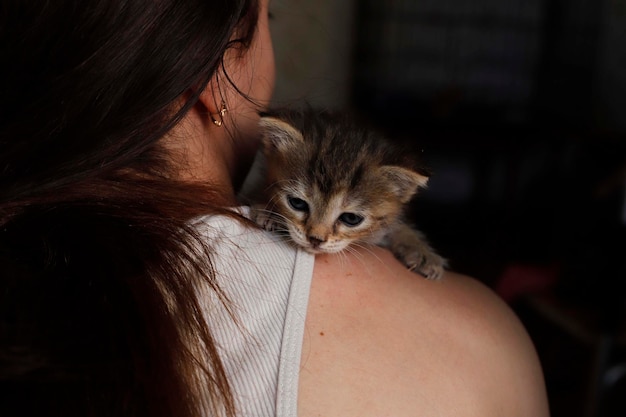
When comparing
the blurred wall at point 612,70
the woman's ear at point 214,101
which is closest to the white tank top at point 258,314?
the woman's ear at point 214,101

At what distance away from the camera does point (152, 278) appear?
68cm

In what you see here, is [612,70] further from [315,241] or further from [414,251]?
[315,241]

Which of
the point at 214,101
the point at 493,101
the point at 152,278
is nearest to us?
the point at 152,278

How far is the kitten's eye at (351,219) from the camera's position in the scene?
49.4 inches

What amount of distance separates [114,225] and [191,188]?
148mm

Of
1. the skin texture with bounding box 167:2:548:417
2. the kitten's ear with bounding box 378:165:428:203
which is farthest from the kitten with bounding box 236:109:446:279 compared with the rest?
the skin texture with bounding box 167:2:548:417

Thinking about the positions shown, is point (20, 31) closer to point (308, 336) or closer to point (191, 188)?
point (191, 188)

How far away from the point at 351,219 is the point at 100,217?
63cm

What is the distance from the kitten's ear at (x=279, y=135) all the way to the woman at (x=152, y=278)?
30 cm

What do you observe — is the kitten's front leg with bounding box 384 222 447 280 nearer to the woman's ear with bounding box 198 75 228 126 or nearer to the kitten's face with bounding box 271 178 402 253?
the kitten's face with bounding box 271 178 402 253

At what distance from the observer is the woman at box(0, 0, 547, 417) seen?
61 centimetres

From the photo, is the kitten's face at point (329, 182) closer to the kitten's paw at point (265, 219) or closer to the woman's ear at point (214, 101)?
the kitten's paw at point (265, 219)

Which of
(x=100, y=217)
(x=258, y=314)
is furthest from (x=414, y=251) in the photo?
(x=100, y=217)

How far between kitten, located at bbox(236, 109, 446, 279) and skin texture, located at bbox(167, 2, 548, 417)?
0.13m
